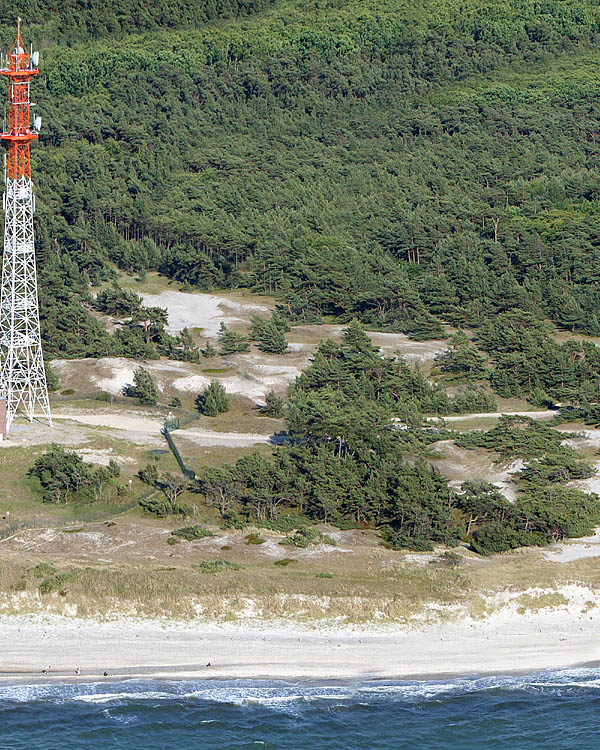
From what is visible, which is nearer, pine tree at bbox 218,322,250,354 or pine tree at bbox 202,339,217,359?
pine tree at bbox 202,339,217,359

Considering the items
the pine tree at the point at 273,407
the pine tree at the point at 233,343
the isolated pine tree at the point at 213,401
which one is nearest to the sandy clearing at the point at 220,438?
the pine tree at the point at 273,407

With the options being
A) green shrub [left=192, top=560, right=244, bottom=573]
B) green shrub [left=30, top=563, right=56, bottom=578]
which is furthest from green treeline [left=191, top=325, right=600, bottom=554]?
green shrub [left=30, top=563, right=56, bottom=578]

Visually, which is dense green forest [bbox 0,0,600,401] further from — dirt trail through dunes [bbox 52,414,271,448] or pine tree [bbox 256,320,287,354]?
dirt trail through dunes [bbox 52,414,271,448]

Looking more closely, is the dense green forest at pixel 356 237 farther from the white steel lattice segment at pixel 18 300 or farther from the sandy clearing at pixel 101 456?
the white steel lattice segment at pixel 18 300

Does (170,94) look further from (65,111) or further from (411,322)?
(411,322)

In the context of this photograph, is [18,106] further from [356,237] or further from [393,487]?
[356,237]

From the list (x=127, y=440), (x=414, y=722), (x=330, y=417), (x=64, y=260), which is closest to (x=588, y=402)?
(x=330, y=417)
